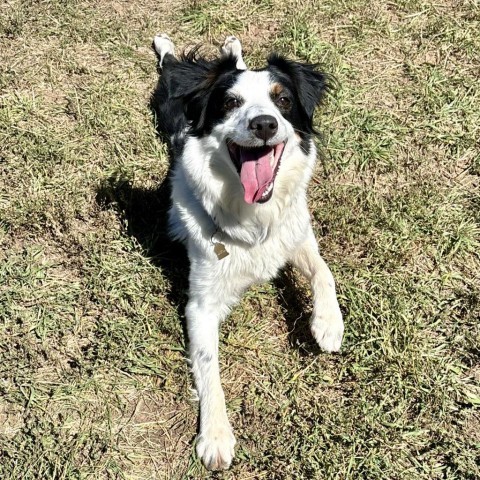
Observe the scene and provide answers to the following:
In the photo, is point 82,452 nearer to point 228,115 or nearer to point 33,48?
point 228,115

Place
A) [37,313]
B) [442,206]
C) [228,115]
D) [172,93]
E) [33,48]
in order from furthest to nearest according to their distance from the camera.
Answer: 1. [33,48]
2. [442,206]
3. [37,313]
4. [172,93]
5. [228,115]

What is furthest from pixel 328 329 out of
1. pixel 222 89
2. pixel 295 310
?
pixel 222 89

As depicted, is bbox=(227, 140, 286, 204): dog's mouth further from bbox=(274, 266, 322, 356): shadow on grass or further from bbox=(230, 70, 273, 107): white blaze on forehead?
bbox=(274, 266, 322, 356): shadow on grass

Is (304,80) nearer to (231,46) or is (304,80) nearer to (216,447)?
(231,46)

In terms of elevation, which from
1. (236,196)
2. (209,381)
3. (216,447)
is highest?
(236,196)

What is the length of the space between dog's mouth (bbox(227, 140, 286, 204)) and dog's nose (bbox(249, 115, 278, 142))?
15 cm

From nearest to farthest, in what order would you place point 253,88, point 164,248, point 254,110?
point 254,110 < point 253,88 < point 164,248

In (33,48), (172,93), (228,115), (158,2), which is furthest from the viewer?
(158,2)

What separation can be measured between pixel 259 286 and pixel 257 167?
1.10 metres

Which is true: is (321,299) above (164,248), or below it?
above

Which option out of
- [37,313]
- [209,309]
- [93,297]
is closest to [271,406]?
[209,309]

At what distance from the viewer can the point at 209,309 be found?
143 inches

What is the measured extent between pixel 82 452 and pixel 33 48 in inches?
143

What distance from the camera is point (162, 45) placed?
5.20 meters
